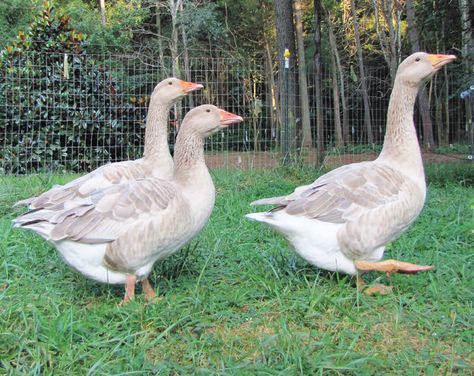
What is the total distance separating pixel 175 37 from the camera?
17.5m

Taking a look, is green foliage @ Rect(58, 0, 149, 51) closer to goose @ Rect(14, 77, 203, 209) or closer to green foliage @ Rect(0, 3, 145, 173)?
green foliage @ Rect(0, 3, 145, 173)

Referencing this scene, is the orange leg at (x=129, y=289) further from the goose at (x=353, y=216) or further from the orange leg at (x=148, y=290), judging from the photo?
the goose at (x=353, y=216)

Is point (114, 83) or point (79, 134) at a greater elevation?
point (114, 83)

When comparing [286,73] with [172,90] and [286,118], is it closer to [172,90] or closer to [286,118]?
[286,118]

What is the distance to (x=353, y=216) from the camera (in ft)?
10.5

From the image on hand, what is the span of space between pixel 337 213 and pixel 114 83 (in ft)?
21.4

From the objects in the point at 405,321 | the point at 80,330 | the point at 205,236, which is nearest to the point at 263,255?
the point at 205,236

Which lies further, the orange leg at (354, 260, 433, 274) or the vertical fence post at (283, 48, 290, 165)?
the vertical fence post at (283, 48, 290, 165)

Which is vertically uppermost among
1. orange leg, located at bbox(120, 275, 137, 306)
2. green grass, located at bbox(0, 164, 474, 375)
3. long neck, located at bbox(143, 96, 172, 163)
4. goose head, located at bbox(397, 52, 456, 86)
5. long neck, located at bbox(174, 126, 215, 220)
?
goose head, located at bbox(397, 52, 456, 86)

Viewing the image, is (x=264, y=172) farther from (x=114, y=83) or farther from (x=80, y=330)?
(x=80, y=330)

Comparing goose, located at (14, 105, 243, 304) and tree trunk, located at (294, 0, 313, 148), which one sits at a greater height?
tree trunk, located at (294, 0, 313, 148)

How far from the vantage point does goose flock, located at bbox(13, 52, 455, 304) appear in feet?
9.81

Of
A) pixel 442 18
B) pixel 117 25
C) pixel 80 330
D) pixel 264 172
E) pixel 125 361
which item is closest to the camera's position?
pixel 125 361

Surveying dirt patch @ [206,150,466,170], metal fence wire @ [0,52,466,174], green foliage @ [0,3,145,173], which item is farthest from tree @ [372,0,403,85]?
green foliage @ [0,3,145,173]
